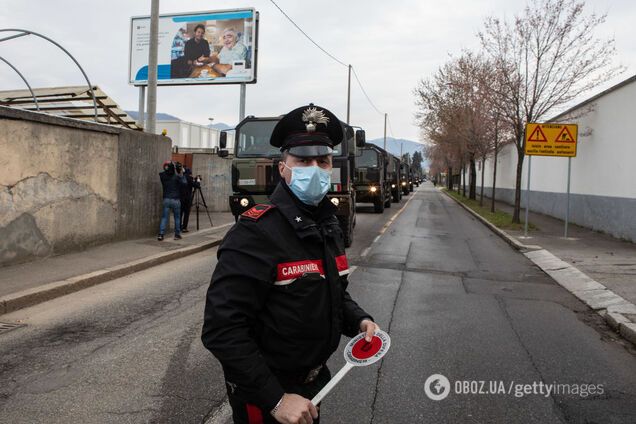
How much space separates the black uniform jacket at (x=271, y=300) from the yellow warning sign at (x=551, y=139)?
1339 cm

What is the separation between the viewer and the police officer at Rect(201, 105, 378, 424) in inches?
65.1

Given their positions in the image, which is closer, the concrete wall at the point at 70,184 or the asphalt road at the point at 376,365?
the asphalt road at the point at 376,365

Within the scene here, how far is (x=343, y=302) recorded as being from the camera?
216cm

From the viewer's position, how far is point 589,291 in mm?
7273

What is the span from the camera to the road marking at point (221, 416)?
3.21m

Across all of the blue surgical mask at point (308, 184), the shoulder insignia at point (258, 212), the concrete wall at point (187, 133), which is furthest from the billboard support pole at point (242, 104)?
the shoulder insignia at point (258, 212)

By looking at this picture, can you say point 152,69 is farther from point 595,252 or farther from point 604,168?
point 604,168

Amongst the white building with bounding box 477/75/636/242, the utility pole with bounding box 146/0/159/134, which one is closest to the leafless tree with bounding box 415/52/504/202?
the white building with bounding box 477/75/636/242

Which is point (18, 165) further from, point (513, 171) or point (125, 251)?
point (513, 171)

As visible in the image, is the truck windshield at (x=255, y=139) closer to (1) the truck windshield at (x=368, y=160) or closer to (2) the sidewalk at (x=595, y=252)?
(2) the sidewalk at (x=595, y=252)

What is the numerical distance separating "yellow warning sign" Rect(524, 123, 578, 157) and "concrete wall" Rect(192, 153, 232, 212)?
10408 mm

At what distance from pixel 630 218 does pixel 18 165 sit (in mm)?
13380

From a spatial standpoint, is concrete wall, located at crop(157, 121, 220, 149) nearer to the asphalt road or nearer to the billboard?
the billboard

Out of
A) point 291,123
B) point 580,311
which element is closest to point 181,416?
point 291,123
